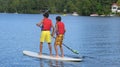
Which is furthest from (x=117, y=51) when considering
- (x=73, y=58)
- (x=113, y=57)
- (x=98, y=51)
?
(x=73, y=58)

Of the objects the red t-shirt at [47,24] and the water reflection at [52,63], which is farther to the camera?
the red t-shirt at [47,24]

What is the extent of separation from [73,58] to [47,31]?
7.09 feet

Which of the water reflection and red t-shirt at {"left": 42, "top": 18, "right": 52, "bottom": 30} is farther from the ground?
red t-shirt at {"left": 42, "top": 18, "right": 52, "bottom": 30}

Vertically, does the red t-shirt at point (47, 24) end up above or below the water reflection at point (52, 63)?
above

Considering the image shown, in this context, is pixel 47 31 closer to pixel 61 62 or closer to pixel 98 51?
pixel 61 62

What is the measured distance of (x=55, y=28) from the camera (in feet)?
74.7

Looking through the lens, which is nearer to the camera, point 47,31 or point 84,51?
point 47,31

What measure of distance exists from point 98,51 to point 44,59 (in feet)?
19.2

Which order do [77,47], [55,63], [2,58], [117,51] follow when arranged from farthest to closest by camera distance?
[77,47] → [117,51] → [2,58] → [55,63]

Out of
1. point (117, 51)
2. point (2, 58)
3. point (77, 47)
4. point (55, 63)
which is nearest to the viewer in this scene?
point (55, 63)

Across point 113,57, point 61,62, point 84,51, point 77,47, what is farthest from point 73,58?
point 77,47

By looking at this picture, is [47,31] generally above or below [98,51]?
above

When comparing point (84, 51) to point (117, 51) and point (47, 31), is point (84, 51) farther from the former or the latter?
point (47, 31)

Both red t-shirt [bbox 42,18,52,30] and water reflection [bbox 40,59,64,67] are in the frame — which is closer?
water reflection [bbox 40,59,64,67]
